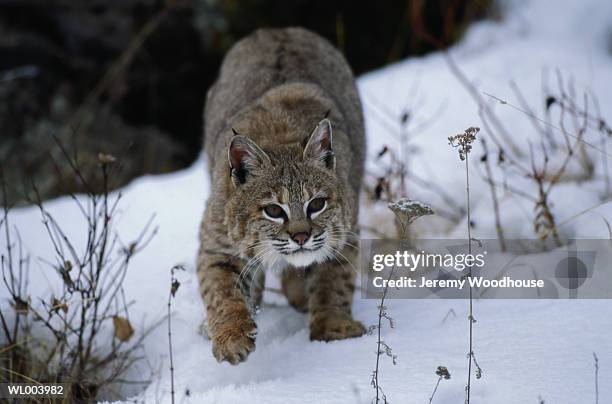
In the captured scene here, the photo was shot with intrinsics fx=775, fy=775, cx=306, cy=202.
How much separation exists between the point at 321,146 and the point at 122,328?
166 cm

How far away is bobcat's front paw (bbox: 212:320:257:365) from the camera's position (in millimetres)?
3982

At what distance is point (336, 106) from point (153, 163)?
4.74m

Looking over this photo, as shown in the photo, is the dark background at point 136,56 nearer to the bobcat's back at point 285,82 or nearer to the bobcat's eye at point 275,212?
the bobcat's back at point 285,82

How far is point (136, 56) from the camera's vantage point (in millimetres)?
9805

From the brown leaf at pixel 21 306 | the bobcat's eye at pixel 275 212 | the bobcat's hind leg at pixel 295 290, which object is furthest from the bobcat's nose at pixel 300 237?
the brown leaf at pixel 21 306

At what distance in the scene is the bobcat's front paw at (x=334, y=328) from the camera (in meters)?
4.50

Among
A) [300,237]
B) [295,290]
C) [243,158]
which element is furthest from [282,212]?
[295,290]

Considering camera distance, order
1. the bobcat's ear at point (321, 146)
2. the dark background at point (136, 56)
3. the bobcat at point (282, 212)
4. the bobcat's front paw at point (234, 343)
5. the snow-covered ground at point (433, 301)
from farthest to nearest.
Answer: the dark background at point (136, 56), the bobcat's ear at point (321, 146), the bobcat at point (282, 212), the bobcat's front paw at point (234, 343), the snow-covered ground at point (433, 301)

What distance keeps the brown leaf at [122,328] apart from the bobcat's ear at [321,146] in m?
1.52

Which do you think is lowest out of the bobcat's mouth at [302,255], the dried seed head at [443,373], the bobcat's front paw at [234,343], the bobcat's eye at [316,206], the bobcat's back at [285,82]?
the dried seed head at [443,373]

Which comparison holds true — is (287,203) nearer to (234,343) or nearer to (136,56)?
(234,343)

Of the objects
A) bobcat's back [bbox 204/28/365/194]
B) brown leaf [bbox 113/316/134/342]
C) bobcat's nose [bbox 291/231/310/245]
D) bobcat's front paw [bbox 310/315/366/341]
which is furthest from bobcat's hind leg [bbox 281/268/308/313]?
brown leaf [bbox 113/316/134/342]

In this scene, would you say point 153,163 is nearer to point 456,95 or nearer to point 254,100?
point 456,95

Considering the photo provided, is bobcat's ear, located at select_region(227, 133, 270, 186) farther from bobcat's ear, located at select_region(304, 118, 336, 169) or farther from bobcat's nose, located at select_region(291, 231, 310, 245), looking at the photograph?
bobcat's nose, located at select_region(291, 231, 310, 245)
